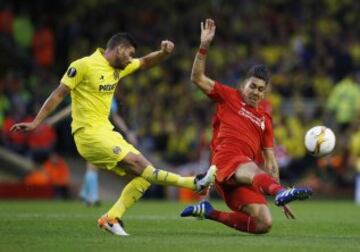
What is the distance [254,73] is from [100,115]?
1.82 metres

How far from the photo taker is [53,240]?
11250 mm

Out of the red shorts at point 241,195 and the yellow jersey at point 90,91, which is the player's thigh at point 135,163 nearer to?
the yellow jersey at point 90,91

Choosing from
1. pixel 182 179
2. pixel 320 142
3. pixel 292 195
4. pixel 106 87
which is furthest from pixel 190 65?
pixel 292 195

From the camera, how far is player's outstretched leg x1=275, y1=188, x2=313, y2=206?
10.7 m

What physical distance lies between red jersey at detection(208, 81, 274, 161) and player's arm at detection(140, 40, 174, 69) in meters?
0.88

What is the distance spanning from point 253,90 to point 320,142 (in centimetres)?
129

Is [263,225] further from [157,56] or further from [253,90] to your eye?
[157,56]

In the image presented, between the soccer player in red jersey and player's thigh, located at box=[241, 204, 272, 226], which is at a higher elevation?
the soccer player in red jersey

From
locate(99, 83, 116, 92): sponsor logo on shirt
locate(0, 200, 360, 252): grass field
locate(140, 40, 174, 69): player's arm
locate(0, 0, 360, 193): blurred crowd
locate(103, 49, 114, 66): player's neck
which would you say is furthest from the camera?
locate(0, 0, 360, 193): blurred crowd

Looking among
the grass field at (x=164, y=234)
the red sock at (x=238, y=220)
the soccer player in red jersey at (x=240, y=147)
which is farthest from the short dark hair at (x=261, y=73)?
the grass field at (x=164, y=234)

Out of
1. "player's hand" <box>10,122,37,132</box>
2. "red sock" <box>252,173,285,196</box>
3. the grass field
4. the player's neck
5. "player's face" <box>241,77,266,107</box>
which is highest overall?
the player's neck

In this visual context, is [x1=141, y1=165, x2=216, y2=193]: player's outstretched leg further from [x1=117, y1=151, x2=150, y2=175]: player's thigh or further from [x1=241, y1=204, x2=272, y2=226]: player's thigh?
[x1=241, y1=204, x2=272, y2=226]: player's thigh

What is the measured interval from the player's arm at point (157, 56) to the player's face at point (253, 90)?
3.63ft

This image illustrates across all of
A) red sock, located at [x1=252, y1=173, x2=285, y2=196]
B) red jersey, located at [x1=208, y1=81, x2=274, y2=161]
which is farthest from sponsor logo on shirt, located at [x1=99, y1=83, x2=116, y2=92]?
red sock, located at [x1=252, y1=173, x2=285, y2=196]
